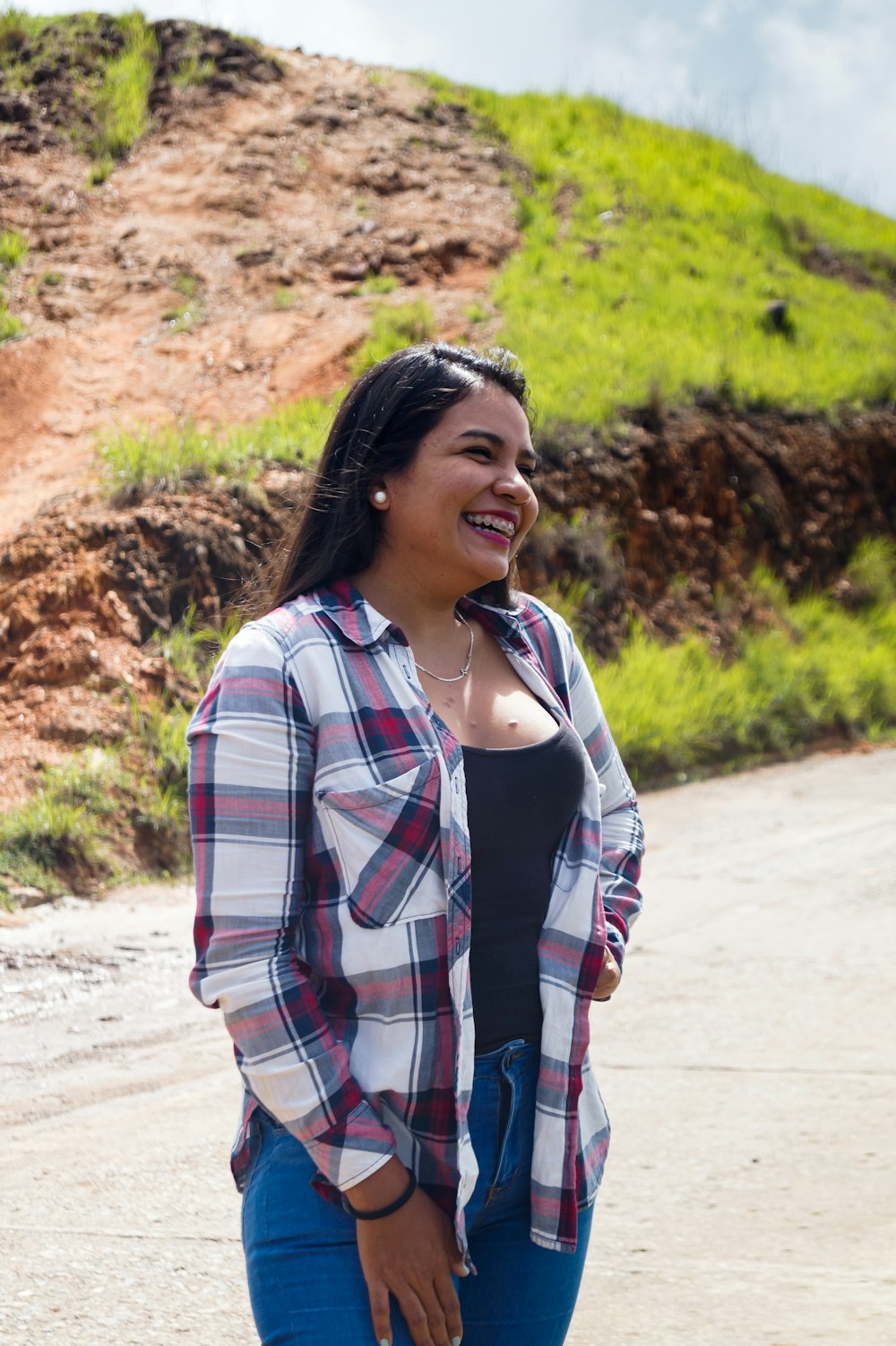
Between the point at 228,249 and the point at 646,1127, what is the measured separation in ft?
39.2

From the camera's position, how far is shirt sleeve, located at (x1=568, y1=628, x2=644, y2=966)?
6.25 feet

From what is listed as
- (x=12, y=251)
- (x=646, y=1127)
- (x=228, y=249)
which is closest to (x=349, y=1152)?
(x=646, y=1127)

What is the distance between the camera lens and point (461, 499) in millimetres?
1771

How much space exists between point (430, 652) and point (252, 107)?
16.3 meters

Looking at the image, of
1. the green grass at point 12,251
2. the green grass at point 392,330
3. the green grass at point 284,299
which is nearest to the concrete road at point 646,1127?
the green grass at point 392,330

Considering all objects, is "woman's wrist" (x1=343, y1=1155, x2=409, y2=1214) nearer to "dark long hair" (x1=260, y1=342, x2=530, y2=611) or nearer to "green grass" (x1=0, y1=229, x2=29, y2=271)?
→ "dark long hair" (x1=260, y1=342, x2=530, y2=611)

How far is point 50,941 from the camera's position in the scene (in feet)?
17.5

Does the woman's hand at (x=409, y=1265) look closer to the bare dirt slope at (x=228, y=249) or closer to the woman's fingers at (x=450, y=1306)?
the woman's fingers at (x=450, y=1306)

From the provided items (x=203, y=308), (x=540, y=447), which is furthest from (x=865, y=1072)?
(x=203, y=308)

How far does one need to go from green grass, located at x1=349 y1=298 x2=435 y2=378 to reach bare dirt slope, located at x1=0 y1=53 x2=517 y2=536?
22 cm

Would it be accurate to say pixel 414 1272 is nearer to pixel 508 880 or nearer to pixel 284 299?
pixel 508 880

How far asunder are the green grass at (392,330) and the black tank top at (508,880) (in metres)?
9.40

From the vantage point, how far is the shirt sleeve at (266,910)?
4.60 feet

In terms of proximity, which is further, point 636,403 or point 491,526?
point 636,403
